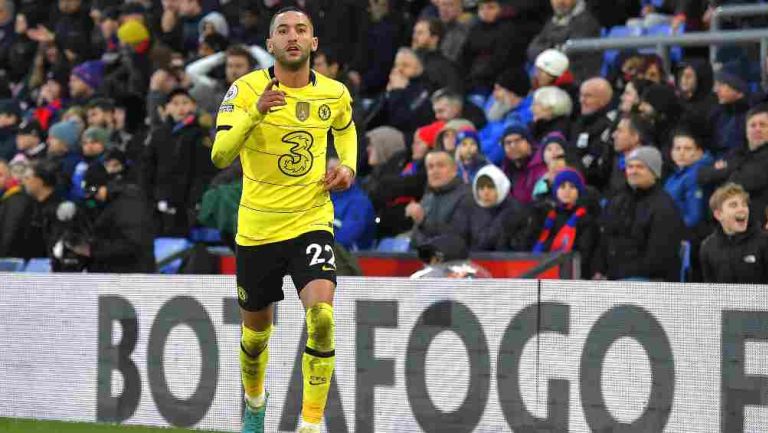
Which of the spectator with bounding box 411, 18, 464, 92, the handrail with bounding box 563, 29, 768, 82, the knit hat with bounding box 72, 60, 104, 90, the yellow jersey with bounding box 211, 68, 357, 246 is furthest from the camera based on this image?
the knit hat with bounding box 72, 60, 104, 90

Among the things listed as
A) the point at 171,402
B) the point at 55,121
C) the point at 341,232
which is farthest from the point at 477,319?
the point at 55,121

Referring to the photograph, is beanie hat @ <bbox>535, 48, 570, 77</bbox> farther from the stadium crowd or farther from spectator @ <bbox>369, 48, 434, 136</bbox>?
spectator @ <bbox>369, 48, 434, 136</bbox>

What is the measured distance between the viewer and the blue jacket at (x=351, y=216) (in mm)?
13711

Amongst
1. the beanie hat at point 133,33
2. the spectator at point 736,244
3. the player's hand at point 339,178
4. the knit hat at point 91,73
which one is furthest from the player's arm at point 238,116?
the knit hat at point 91,73

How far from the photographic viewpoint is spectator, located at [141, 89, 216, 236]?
1568 cm

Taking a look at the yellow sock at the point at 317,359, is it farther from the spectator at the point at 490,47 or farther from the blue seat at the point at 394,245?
the spectator at the point at 490,47

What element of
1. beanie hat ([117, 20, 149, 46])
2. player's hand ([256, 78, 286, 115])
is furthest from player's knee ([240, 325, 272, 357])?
beanie hat ([117, 20, 149, 46])

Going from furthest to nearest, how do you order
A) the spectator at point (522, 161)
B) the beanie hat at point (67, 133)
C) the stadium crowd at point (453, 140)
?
the beanie hat at point (67, 133) → the spectator at point (522, 161) → the stadium crowd at point (453, 140)

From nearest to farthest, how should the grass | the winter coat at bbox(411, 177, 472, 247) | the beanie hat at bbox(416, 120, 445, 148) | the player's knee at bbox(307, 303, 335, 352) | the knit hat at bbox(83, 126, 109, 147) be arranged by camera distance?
the player's knee at bbox(307, 303, 335, 352), the grass, the winter coat at bbox(411, 177, 472, 247), the beanie hat at bbox(416, 120, 445, 148), the knit hat at bbox(83, 126, 109, 147)

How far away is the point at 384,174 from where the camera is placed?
583 inches

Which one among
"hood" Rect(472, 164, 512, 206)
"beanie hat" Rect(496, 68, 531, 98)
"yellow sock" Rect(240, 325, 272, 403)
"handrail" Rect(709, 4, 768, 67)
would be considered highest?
"handrail" Rect(709, 4, 768, 67)

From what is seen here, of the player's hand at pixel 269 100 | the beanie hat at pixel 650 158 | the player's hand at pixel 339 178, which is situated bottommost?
the player's hand at pixel 339 178

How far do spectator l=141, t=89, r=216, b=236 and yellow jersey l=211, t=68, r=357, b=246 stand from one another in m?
6.45

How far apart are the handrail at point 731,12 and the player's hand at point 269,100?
6.08 m
